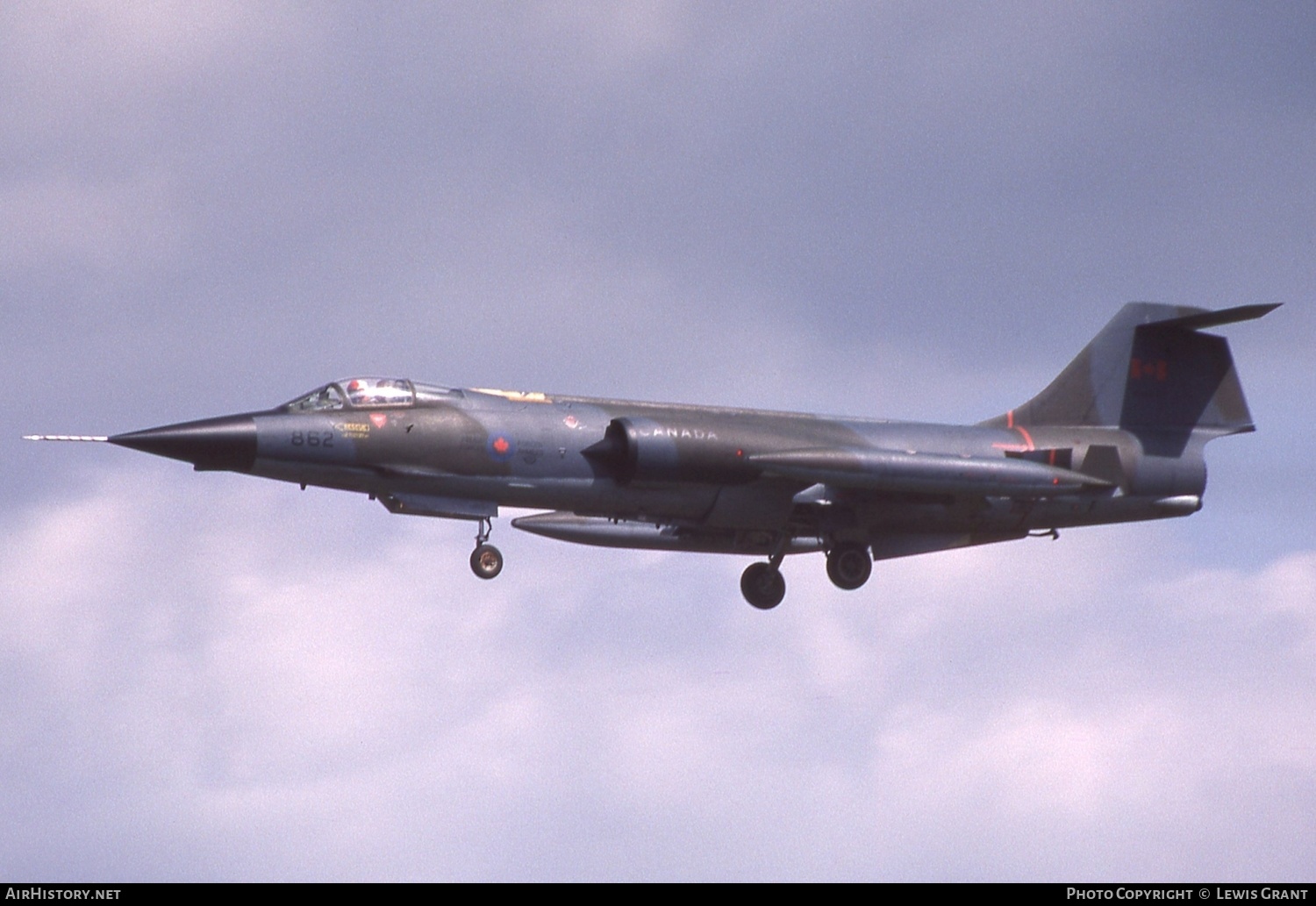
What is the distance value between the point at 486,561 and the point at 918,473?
23.2 feet

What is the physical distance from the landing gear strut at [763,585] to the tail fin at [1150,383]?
5.34 metres

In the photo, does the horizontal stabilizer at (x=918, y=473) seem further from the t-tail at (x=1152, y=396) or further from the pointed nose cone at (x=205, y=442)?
the pointed nose cone at (x=205, y=442)

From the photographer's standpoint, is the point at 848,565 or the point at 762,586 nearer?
the point at 848,565

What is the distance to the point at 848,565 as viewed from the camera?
33594 mm

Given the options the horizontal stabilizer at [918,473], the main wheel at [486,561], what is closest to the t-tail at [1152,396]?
the horizontal stabilizer at [918,473]

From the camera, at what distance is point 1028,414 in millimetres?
36875

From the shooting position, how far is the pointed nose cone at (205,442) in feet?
96.5

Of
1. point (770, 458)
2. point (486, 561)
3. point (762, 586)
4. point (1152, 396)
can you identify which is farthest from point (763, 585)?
point (1152, 396)

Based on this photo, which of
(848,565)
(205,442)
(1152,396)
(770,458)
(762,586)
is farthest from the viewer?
(1152,396)

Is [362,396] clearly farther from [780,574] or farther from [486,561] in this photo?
[780,574]
